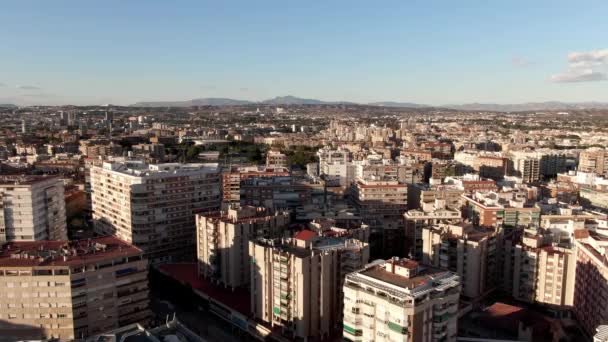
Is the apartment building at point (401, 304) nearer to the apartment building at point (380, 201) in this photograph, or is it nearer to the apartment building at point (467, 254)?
the apartment building at point (467, 254)

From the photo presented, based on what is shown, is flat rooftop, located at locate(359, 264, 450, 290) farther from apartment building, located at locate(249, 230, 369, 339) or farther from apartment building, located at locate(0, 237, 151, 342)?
apartment building, located at locate(0, 237, 151, 342)

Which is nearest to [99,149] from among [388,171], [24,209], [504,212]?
[388,171]

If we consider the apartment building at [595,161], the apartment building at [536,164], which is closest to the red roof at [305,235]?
the apartment building at [536,164]

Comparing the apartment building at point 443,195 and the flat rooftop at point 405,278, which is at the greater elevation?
the flat rooftop at point 405,278

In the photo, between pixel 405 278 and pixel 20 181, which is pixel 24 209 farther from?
pixel 405 278

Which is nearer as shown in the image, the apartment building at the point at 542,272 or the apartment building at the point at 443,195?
the apartment building at the point at 542,272
